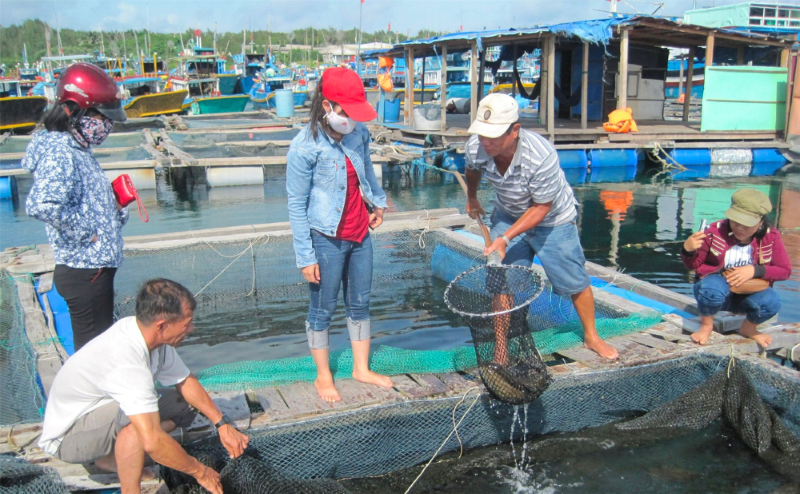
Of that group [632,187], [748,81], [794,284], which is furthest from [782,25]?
[794,284]

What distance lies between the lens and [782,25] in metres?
29.7

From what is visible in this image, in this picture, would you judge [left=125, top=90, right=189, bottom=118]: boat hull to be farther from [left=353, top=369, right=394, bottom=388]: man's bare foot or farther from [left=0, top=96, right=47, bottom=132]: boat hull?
[left=353, top=369, right=394, bottom=388]: man's bare foot

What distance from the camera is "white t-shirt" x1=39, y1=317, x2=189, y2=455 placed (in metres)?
2.45

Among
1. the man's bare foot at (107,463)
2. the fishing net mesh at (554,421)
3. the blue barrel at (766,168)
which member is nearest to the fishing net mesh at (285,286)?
the fishing net mesh at (554,421)

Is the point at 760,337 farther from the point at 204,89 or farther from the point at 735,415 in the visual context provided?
the point at 204,89

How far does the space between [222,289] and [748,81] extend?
16826 millimetres

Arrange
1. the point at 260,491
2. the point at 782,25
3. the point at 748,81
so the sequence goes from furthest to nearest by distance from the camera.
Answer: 1. the point at 782,25
2. the point at 748,81
3. the point at 260,491

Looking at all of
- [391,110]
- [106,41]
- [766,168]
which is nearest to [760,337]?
[766,168]

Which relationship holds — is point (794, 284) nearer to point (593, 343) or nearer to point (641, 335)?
point (641, 335)

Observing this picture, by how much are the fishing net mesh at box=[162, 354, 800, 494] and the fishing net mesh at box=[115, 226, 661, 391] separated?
648mm

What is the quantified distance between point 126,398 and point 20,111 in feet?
79.7

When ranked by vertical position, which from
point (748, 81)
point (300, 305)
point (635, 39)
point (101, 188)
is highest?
point (635, 39)

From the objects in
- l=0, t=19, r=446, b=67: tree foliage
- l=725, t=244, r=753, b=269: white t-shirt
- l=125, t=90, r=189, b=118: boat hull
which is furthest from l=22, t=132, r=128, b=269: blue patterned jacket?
l=0, t=19, r=446, b=67: tree foliage

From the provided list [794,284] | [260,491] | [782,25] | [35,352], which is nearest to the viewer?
[260,491]
